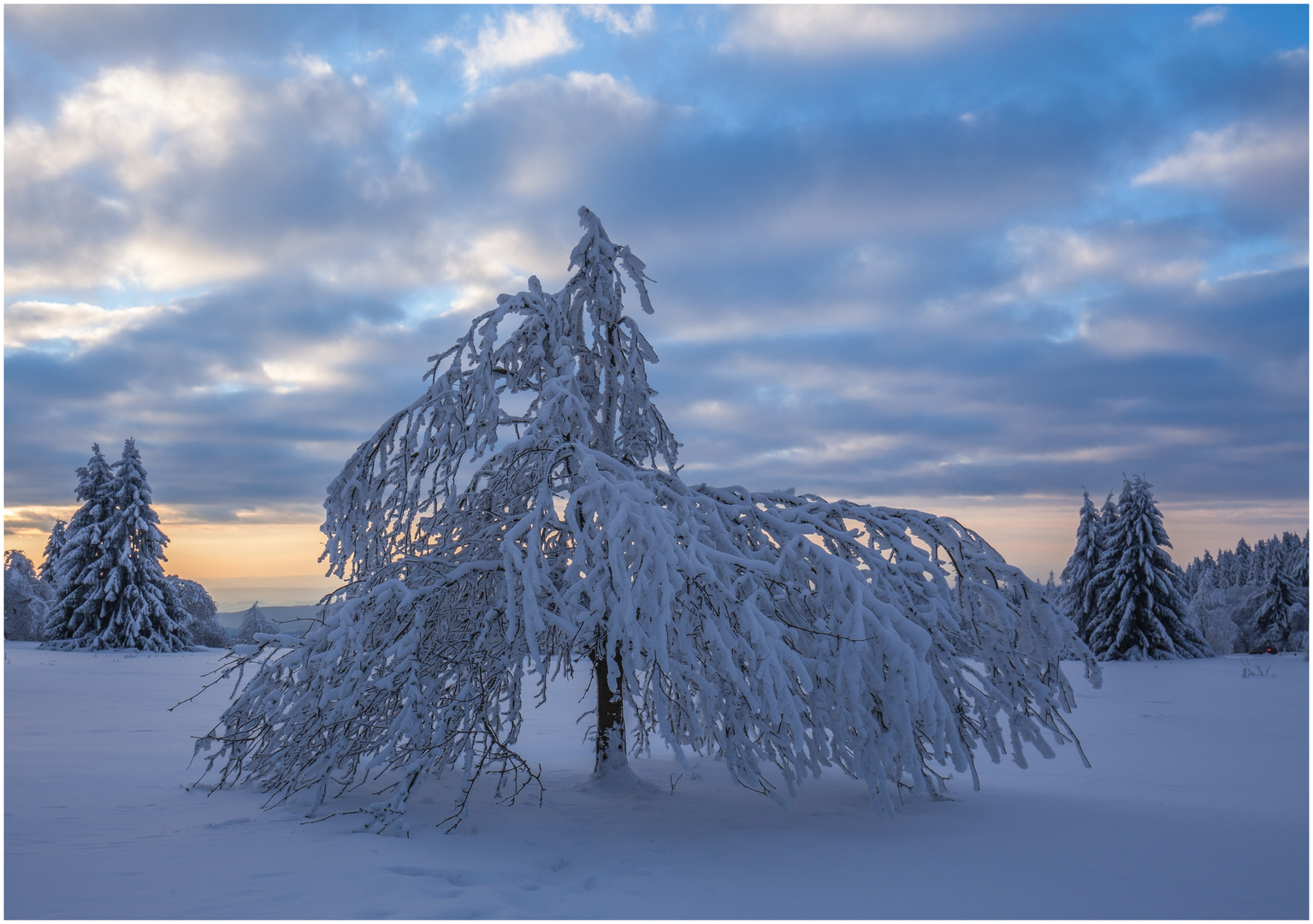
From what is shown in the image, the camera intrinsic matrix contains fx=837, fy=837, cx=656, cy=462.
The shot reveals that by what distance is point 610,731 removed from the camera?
861 centimetres

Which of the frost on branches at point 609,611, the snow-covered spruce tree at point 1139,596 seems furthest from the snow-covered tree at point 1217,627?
the frost on branches at point 609,611

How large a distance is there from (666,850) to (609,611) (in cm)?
180

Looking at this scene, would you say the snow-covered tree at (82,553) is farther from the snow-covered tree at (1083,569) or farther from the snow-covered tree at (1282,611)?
the snow-covered tree at (1282,611)

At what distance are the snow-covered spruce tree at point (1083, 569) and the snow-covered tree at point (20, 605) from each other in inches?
1634

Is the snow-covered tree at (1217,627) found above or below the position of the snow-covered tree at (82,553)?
below

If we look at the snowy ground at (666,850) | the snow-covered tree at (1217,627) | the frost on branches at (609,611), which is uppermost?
the frost on branches at (609,611)

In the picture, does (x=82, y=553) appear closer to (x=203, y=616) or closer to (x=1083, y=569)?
(x=203, y=616)

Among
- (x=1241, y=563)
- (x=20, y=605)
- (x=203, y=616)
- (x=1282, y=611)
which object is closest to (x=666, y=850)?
(x=203, y=616)

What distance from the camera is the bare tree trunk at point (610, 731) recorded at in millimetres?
8492

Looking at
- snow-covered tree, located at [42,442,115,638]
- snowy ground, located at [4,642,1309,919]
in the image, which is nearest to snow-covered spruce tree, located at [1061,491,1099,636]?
snowy ground, located at [4,642,1309,919]

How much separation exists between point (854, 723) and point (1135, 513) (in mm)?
28909

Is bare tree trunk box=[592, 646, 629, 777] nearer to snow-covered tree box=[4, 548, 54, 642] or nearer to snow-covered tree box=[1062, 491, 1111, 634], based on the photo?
snow-covered tree box=[1062, 491, 1111, 634]

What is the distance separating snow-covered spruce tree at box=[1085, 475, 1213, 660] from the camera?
2958 cm

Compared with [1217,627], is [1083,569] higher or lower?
higher
